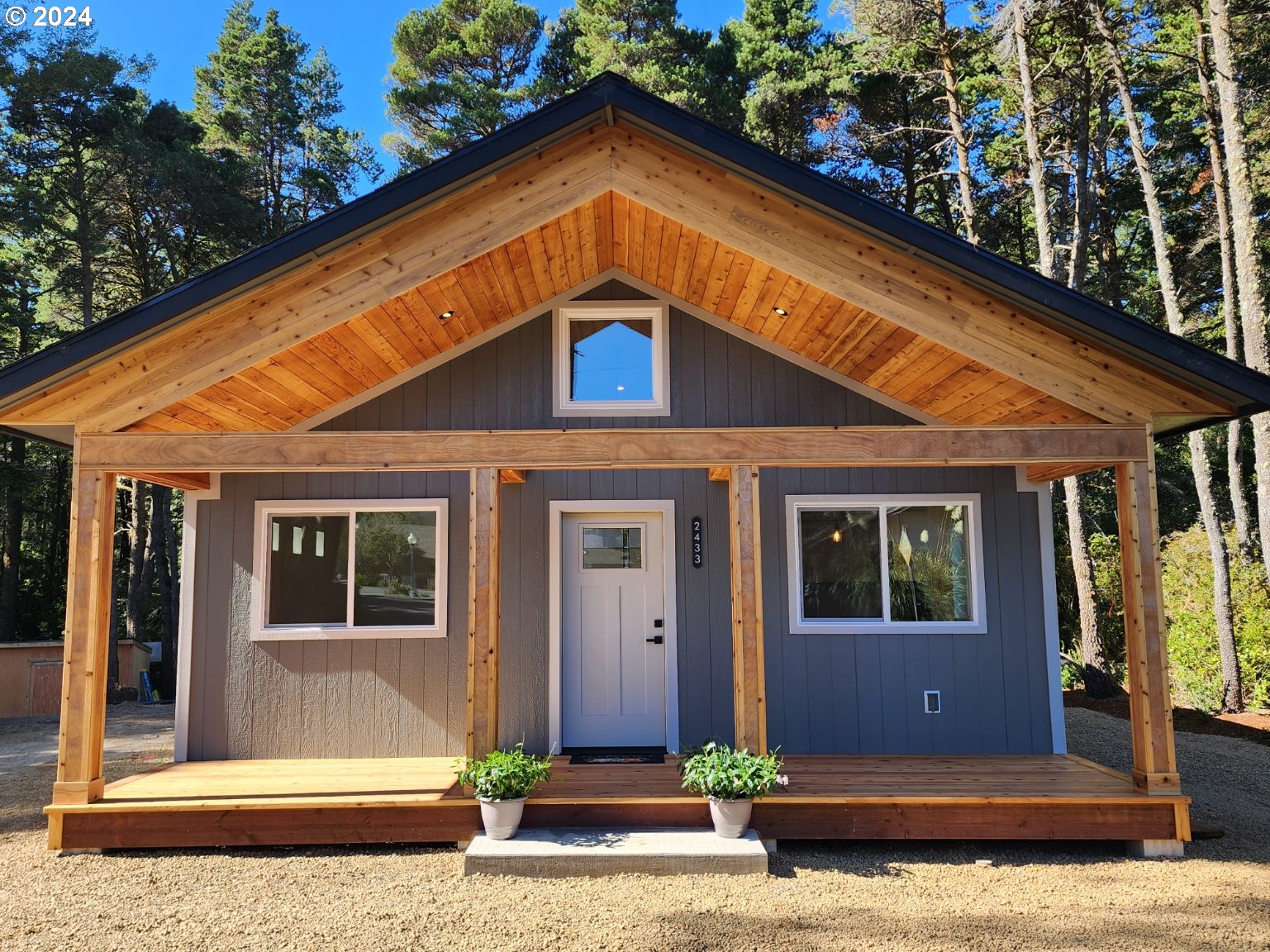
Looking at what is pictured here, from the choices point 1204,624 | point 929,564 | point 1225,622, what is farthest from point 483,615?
point 1204,624

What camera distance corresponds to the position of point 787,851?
4820 millimetres

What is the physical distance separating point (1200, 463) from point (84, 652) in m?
11.7

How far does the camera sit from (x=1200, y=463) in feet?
35.0

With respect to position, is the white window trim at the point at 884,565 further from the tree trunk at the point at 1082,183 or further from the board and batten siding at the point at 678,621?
the tree trunk at the point at 1082,183

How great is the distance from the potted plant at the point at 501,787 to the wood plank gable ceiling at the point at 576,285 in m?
2.65

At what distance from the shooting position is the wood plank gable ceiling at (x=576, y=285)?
5441mm

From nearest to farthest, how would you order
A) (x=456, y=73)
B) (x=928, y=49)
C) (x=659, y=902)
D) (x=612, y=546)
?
(x=659, y=902) < (x=612, y=546) < (x=928, y=49) < (x=456, y=73)

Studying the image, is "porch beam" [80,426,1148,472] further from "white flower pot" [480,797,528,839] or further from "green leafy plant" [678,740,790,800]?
A: "white flower pot" [480,797,528,839]

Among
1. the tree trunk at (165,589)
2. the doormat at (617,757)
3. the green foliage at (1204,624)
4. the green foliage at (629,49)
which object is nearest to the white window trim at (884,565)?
the doormat at (617,757)

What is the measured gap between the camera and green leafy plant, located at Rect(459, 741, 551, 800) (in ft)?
15.1

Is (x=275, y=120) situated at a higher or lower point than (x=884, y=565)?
higher

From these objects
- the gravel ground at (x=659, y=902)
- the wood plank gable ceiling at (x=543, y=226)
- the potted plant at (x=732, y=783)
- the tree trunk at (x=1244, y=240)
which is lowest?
the gravel ground at (x=659, y=902)

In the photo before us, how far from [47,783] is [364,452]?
4549 mm

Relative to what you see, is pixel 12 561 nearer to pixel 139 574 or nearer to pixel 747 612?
pixel 139 574
